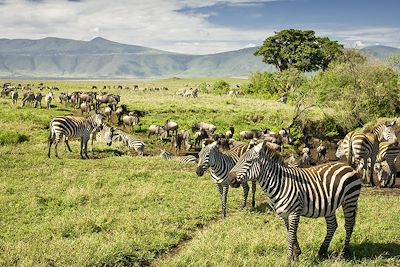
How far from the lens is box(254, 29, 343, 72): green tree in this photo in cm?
6250

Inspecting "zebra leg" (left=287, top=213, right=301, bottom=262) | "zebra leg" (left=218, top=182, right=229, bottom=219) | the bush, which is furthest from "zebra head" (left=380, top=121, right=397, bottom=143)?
the bush

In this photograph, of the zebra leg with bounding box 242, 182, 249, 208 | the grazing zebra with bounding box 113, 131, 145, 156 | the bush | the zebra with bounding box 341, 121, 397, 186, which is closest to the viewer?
the zebra leg with bounding box 242, 182, 249, 208

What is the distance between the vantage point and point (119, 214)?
1318 centimetres

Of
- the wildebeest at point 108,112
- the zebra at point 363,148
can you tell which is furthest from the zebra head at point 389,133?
the wildebeest at point 108,112

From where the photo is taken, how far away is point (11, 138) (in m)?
25.4

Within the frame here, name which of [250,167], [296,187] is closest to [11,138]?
[250,167]

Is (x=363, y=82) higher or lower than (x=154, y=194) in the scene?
higher

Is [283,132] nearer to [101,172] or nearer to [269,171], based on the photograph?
[101,172]

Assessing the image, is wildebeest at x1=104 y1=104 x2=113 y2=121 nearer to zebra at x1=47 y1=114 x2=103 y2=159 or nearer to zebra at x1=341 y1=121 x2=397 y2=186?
zebra at x1=47 y1=114 x2=103 y2=159

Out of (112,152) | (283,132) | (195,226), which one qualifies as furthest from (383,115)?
(195,226)

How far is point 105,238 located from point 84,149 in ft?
46.4

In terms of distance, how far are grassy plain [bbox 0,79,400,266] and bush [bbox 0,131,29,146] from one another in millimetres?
2489

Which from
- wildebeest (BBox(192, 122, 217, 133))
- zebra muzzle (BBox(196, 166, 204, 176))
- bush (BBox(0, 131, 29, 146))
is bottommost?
bush (BBox(0, 131, 29, 146))

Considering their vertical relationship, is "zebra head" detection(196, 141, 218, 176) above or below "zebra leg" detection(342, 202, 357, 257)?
above
